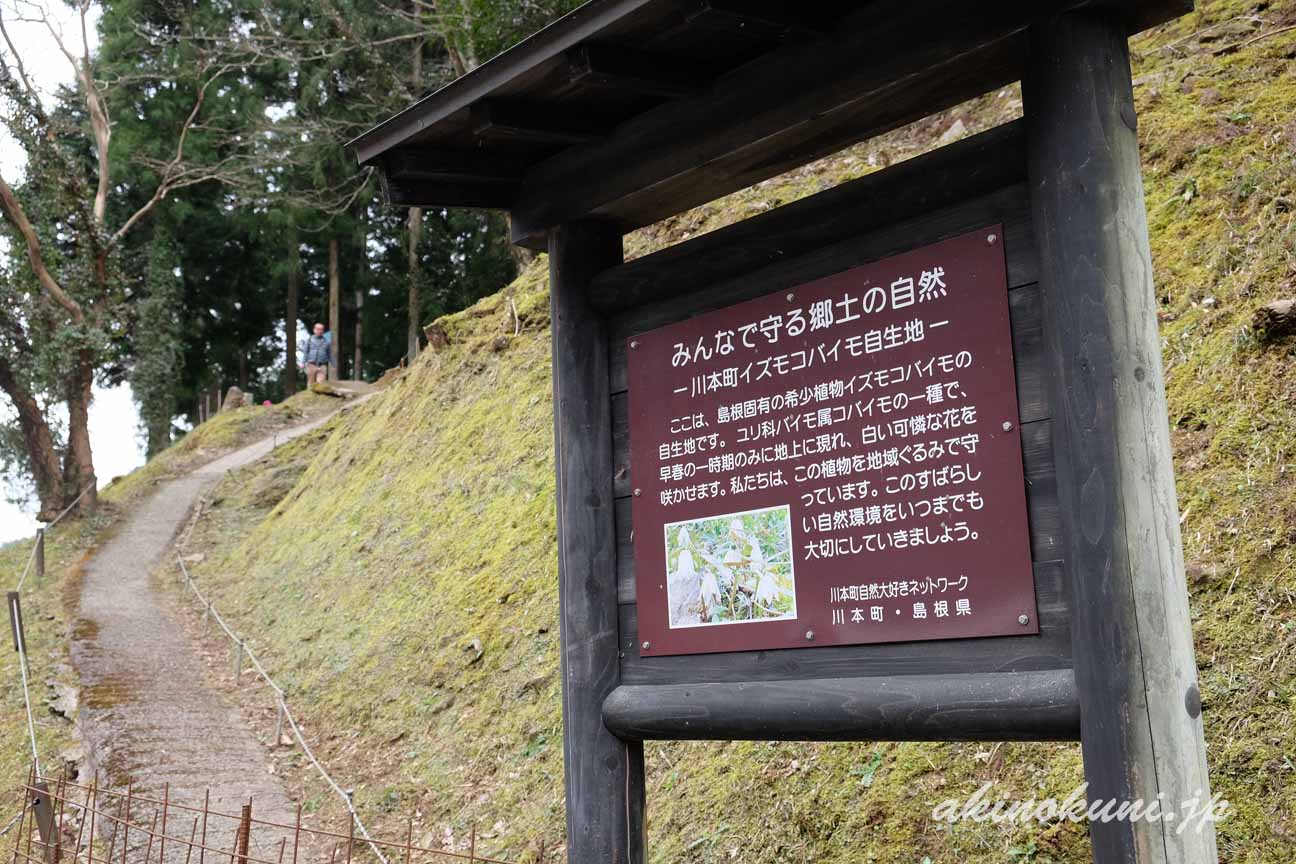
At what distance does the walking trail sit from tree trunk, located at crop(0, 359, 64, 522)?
438 cm

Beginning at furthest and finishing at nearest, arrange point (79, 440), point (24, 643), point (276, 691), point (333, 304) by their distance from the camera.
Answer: point (333, 304) < point (79, 440) < point (24, 643) < point (276, 691)

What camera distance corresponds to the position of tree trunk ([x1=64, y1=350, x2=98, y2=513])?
71.4ft

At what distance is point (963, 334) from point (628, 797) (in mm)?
2118

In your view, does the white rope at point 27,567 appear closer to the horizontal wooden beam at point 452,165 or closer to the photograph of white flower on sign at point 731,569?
the horizontal wooden beam at point 452,165

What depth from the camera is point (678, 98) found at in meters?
4.31

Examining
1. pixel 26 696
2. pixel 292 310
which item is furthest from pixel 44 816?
pixel 292 310

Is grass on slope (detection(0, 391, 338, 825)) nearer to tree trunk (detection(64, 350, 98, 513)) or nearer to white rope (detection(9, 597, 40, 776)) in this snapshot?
white rope (detection(9, 597, 40, 776))

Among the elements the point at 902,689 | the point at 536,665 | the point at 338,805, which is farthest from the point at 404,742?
the point at 902,689

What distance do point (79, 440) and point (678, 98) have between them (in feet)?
68.3

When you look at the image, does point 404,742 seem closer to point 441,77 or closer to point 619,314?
point 619,314

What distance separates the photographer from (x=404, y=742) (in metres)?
9.25

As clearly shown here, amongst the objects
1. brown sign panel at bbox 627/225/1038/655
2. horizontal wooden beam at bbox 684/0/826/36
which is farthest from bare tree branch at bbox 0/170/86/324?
horizontal wooden beam at bbox 684/0/826/36

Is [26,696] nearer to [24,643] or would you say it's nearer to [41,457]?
[24,643]

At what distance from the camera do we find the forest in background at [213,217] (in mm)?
21766
